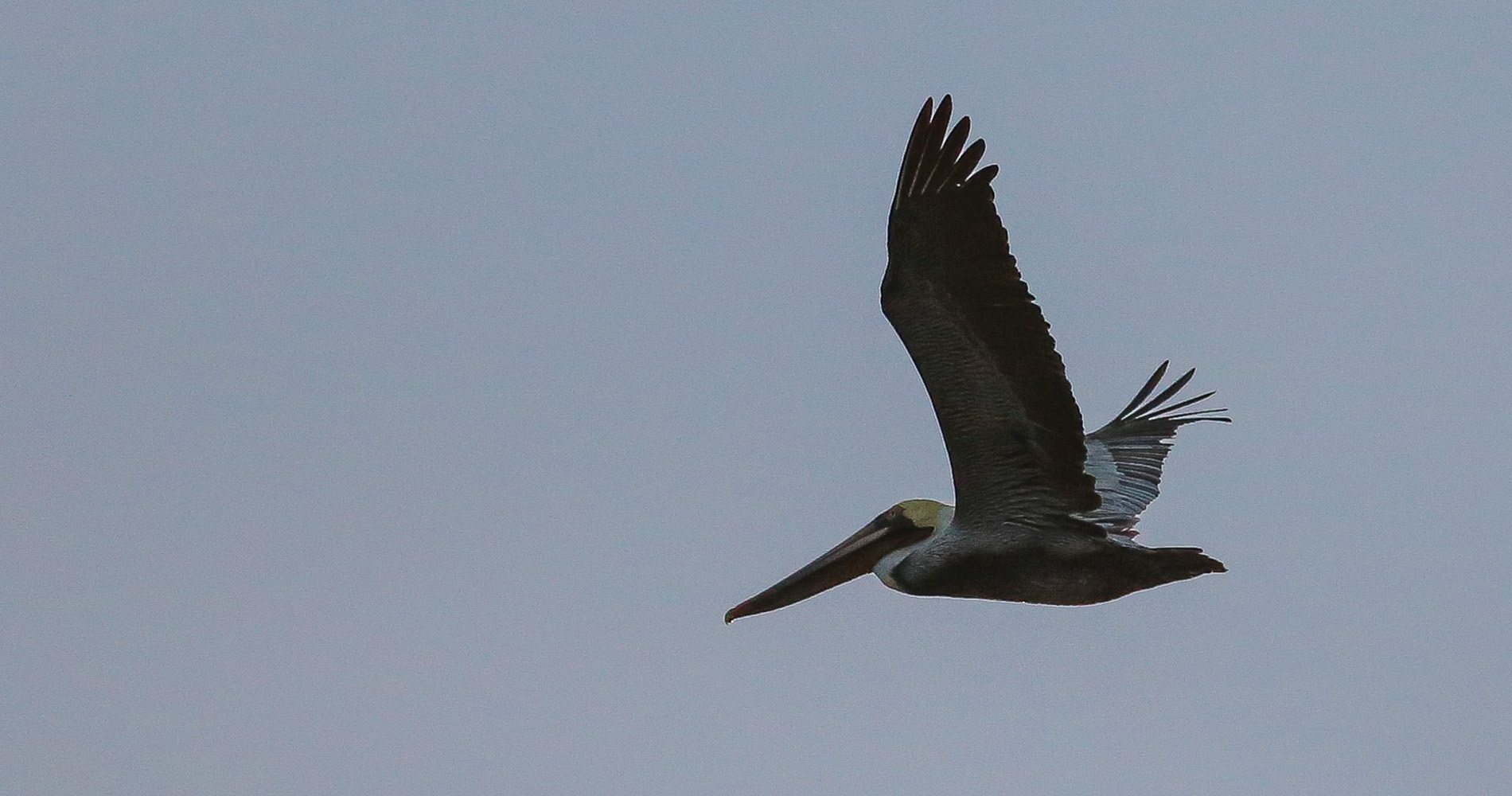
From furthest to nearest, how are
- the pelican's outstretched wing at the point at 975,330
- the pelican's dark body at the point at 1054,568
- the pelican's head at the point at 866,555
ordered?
the pelican's head at the point at 866,555 < the pelican's dark body at the point at 1054,568 < the pelican's outstretched wing at the point at 975,330

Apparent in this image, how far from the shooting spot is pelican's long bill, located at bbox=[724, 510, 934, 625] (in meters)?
12.5

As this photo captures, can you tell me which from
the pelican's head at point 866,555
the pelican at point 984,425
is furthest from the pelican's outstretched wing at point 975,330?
the pelican's head at point 866,555

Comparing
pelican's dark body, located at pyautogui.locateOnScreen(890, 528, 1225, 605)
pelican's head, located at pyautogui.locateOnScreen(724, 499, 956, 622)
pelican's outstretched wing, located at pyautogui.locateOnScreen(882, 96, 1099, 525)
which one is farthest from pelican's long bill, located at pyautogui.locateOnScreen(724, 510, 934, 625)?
pelican's outstretched wing, located at pyautogui.locateOnScreen(882, 96, 1099, 525)

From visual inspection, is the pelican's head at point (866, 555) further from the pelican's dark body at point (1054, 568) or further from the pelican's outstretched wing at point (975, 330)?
the pelican's outstretched wing at point (975, 330)

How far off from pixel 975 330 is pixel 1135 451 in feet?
14.4

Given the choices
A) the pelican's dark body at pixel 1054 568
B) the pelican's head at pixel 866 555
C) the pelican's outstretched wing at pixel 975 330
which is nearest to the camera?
the pelican's outstretched wing at pixel 975 330

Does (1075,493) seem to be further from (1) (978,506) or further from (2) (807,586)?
(2) (807,586)

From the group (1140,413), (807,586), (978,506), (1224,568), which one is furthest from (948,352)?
(1140,413)

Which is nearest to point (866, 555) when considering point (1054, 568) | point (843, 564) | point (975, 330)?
point (843, 564)

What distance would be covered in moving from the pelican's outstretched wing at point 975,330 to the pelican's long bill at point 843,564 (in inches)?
55.8

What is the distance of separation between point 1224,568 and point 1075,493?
910 millimetres

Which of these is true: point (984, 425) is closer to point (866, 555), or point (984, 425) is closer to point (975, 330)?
point (975, 330)

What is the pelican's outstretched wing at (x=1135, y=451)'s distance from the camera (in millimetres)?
13250

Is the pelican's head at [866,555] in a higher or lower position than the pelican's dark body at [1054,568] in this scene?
higher
